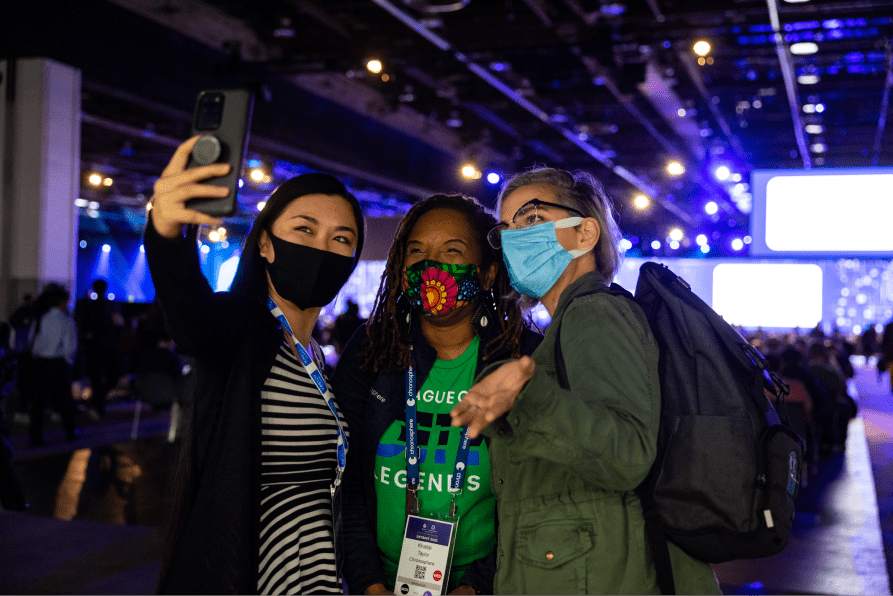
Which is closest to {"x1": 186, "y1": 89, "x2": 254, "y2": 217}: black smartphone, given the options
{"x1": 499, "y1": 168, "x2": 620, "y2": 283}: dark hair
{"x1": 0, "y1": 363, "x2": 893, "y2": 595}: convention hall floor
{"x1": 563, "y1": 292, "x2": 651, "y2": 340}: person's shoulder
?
{"x1": 563, "y1": 292, "x2": 651, "y2": 340}: person's shoulder

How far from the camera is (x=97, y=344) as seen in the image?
411 inches

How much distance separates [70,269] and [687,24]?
817 cm

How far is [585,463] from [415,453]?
0.81m

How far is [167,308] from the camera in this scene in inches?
56.4

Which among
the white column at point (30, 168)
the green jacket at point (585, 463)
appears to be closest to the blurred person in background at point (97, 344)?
the white column at point (30, 168)

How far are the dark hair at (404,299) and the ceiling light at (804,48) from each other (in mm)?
9856

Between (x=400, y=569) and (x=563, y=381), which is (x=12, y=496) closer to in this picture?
(x=400, y=569)

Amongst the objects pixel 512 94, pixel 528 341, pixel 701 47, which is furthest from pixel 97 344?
pixel 528 341

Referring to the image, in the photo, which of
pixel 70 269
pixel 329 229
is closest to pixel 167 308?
pixel 329 229

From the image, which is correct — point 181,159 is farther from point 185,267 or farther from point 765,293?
point 765,293

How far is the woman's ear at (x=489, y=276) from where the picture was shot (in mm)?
2148

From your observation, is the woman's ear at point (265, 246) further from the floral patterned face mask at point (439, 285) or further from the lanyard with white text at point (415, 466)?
the lanyard with white text at point (415, 466)

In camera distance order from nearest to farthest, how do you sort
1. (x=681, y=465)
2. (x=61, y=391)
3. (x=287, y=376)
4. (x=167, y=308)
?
(x=681, y=465) → (x=167, y=308) → (x=287, y=376) → (x=61, y=391)

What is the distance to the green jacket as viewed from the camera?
1.17 meters
